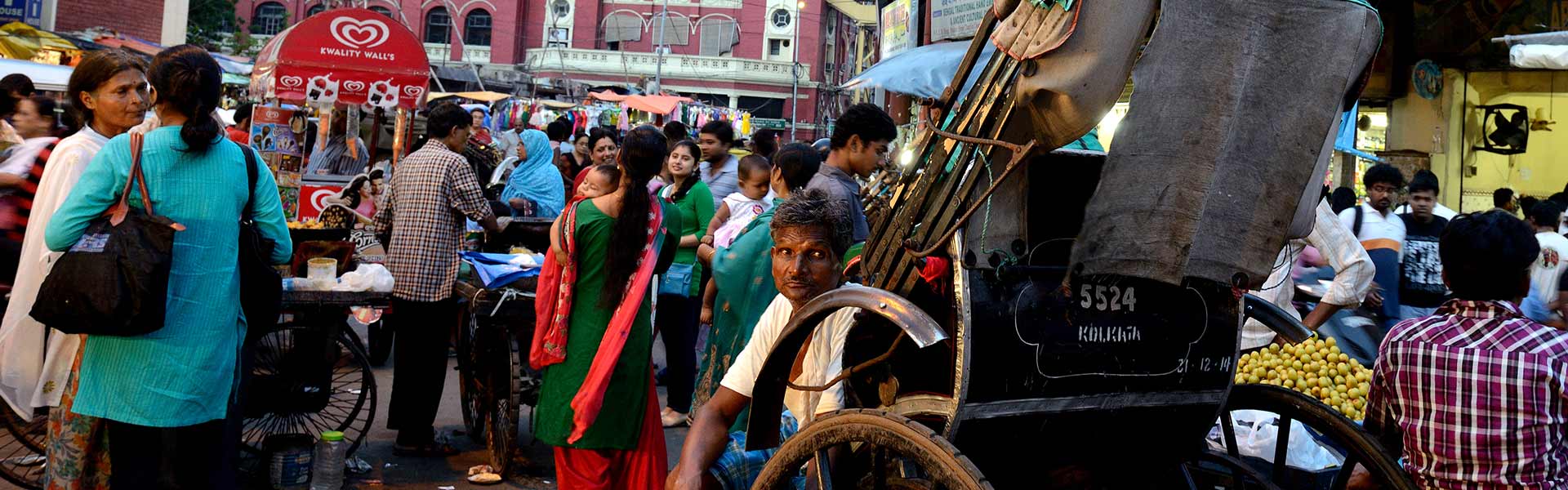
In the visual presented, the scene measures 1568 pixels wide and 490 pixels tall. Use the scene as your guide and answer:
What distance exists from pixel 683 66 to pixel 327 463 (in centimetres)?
5023

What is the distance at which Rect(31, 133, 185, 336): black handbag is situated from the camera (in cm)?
339

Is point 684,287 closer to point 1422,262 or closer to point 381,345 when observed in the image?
point 381,345

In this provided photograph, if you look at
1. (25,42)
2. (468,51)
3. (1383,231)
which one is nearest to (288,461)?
(1383,231)

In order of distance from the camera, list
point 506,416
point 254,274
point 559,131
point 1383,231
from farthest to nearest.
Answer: point 559,131, point 1383,231, point 506,416, point 254,274

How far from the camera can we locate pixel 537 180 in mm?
9305

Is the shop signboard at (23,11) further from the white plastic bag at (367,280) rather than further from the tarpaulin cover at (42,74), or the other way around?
the white plastic bag at (367,280)

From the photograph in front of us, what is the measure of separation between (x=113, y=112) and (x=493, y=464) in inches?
96.8

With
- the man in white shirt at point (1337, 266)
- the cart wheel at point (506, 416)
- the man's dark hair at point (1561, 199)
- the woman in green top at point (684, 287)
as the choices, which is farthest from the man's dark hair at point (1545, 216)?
the cart wheel at point (506, 416)

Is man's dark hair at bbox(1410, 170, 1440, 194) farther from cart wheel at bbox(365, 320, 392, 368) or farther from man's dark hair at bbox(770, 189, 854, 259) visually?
cart wheel at bbox(365, 320, 392, 368)

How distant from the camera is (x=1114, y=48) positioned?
90.6 inches

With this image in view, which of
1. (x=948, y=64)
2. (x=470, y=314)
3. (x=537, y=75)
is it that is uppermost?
(x=537, y=75)

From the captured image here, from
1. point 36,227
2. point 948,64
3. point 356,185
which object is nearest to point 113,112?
point 36,227

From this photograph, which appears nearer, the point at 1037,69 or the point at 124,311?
the point at 1037,69

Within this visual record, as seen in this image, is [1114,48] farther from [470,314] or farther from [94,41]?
[94,41]
